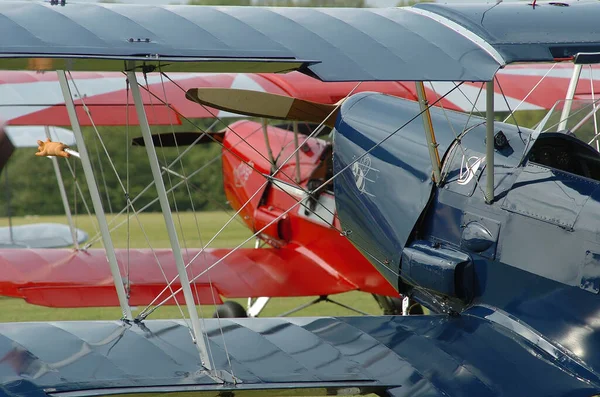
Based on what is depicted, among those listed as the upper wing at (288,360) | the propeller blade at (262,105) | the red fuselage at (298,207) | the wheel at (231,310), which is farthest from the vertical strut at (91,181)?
the wheel at (231,310)

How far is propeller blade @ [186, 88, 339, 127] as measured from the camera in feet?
18.2

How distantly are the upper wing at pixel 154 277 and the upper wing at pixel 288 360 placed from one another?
2708 mm

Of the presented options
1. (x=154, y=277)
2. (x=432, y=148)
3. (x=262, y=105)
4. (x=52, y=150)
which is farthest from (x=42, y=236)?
(x=432, y=148)

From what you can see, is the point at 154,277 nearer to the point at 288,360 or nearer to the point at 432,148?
the point at 432,148

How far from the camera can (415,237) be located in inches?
216

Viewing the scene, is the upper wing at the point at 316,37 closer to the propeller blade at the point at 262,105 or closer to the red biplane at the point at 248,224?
the propeller blade at the point at 262,105

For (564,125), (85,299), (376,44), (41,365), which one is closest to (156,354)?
(41,365)

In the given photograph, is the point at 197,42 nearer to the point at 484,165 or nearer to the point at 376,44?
the point at 376,44

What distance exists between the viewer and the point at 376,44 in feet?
15.5

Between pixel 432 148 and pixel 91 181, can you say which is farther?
pixel 432 148

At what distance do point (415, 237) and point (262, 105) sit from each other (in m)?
1.28

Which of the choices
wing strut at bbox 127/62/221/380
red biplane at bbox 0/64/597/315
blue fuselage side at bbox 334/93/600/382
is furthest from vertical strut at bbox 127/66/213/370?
red biplane at bbox 0/64/597/315

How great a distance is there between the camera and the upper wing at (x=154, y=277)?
776cm

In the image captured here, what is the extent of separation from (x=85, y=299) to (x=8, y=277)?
60 centimetres
